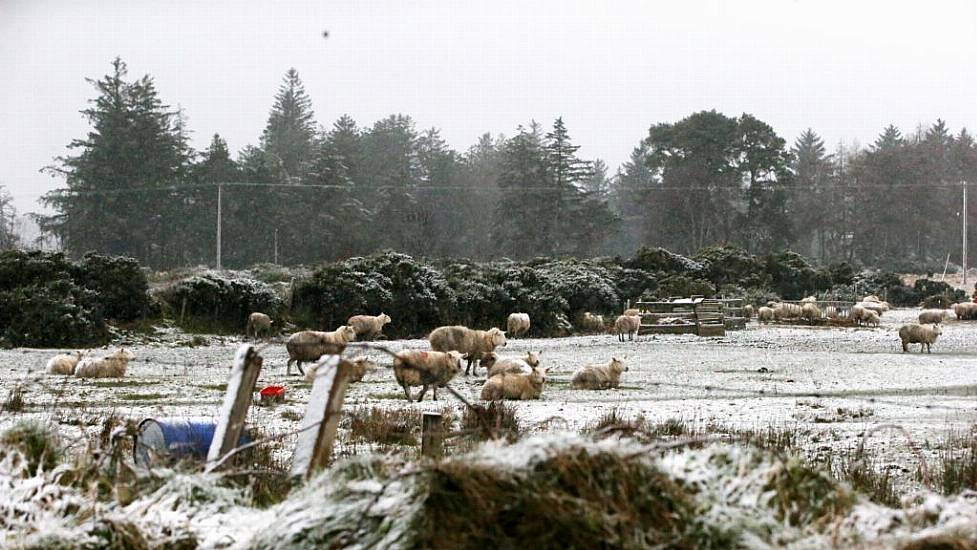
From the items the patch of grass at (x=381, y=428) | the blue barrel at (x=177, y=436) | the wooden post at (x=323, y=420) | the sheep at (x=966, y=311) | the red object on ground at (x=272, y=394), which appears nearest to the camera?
the wooden post at (x=323, y=420)

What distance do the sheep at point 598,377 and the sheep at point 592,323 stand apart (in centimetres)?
1783

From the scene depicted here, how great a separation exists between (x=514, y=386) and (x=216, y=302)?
1829cm

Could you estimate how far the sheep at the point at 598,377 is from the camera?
1401 cm

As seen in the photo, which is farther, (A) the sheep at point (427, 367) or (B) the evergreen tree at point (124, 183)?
(B) the evergreen tree at point (124, 183)

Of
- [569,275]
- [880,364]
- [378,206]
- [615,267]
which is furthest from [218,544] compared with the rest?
[378,206]

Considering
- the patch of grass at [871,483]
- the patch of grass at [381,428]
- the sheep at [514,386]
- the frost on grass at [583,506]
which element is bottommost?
the sheep at [514,386]

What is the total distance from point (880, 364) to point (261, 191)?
4614cm

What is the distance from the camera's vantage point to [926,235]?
7431 centimetres

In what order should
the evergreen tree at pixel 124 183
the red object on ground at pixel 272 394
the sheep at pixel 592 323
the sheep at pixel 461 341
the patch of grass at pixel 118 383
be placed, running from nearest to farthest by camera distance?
the red object on ground at pixel 272 394 → the patch of grass at pixel 118 383 → the sheep at pixel 461 341 → the sheep at pixel 592 323 → the evergreen tree at pixel 124 183

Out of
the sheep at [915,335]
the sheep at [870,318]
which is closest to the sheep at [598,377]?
the sheep at [915,335]

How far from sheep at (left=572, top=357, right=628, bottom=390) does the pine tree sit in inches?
2298

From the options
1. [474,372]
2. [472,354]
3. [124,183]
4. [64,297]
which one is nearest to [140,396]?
[474,372]

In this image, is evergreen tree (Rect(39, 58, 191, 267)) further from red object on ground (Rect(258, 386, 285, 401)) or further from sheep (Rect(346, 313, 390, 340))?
red object on ground (Rect(258, 386, 285, 401))

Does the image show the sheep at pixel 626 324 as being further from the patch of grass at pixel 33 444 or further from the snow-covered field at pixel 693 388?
the patch of grass at pixel 33 444
